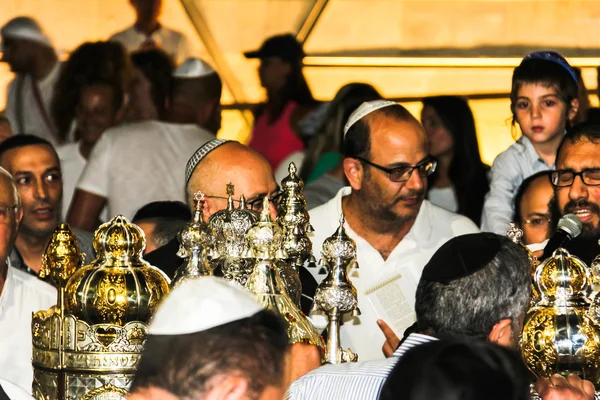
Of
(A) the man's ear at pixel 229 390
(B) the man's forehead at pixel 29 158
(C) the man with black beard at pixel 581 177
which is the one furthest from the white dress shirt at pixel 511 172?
(A) the man's ear at pixel 229 390

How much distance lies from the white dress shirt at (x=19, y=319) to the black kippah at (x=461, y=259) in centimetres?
110

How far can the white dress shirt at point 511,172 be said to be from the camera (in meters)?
5.02

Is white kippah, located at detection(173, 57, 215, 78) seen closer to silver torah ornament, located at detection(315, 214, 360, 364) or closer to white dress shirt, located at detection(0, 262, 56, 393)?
white dress shirt, located at detection(0, 262, 56, 393)

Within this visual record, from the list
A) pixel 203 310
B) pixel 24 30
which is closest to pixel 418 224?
pixel 203 310

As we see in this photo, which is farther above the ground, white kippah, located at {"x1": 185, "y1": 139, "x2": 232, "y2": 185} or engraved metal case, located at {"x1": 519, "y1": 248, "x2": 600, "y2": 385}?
white kippah, located at {"x1": 185, "y1": 139, "x2": 232, "y2": 185}

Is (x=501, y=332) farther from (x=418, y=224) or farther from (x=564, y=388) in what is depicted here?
(x=418, y=224)

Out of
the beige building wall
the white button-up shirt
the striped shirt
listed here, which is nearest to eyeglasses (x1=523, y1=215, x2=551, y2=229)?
the white button-up shirt

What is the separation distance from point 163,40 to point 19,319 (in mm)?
3798

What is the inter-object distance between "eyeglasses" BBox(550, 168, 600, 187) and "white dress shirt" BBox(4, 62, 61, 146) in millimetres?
3190

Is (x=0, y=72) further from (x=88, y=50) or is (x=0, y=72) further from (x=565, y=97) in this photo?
(x=565, y=97)

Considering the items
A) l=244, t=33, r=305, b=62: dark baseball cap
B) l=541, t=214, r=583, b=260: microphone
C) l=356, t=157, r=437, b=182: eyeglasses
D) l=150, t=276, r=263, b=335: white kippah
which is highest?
l=244, t=33, r=305, b=62: dark baseball cap

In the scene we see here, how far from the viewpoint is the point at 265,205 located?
3156 mm

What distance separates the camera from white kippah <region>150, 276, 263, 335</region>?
207 centimetres

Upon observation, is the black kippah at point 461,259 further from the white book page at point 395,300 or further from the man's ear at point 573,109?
the man's ear at point 573,109
